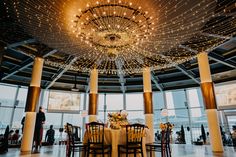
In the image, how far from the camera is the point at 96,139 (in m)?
4.27

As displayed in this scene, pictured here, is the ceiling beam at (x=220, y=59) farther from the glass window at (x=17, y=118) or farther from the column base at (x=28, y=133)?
the glass window at (x=17, y=118)

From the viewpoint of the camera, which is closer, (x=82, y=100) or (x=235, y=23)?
(x=235, y=23)

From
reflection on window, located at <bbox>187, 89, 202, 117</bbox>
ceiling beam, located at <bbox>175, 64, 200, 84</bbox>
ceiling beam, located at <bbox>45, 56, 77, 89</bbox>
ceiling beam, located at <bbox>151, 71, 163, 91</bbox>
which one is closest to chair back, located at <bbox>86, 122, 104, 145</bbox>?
ceiling beam, located at <bbox>45, 56, 77, 89</bbox>

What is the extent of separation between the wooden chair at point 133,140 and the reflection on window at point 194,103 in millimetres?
10047

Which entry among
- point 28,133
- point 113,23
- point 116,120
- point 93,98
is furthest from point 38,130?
point 113,23

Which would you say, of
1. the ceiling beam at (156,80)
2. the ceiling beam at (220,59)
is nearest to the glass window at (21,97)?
the ceiling beam at (156,80)

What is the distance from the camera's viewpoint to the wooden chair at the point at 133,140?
165 inches

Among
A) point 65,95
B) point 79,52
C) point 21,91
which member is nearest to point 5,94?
point 21,91

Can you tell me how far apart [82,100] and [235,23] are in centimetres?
1158

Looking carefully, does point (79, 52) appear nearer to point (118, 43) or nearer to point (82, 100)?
point (118, 43)

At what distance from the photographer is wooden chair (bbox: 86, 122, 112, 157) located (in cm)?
419

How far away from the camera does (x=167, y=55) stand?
802cm

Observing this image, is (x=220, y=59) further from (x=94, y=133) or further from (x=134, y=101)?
(x=94, y=133)

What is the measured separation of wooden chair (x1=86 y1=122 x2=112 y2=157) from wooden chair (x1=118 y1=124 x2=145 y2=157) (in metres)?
0.37
